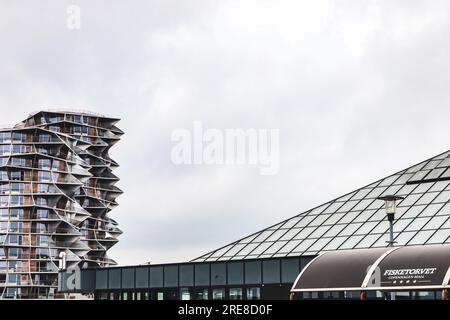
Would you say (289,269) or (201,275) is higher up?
(289,269)

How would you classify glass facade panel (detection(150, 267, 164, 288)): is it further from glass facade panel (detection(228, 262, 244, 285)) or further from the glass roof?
glass facade panel (detection(228, 262, 244, 285))

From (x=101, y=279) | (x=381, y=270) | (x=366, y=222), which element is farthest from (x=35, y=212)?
(x=381, y=270)

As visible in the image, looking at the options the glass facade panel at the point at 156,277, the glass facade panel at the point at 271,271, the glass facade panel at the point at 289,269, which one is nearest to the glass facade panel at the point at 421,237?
the glass facade panel at the point at 289,269

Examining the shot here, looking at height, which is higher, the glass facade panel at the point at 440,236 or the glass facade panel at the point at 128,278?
the glass facade panel at the point at 440,236

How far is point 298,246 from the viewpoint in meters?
51.2

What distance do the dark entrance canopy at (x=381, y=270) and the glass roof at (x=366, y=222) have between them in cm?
1402

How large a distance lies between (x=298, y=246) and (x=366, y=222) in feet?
15.6

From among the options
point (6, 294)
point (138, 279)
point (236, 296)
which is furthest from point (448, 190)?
point (6, 294)

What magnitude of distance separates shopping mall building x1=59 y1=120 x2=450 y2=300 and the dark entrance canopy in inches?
57.6

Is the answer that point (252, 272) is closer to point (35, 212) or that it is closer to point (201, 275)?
point (201, 275)

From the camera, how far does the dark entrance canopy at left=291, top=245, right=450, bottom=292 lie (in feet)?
90.2

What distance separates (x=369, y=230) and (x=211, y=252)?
44.0 feet

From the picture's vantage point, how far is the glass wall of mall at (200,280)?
48.2m

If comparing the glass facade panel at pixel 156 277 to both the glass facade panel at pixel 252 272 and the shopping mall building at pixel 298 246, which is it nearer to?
the shopping mall building at pixel 298 246
